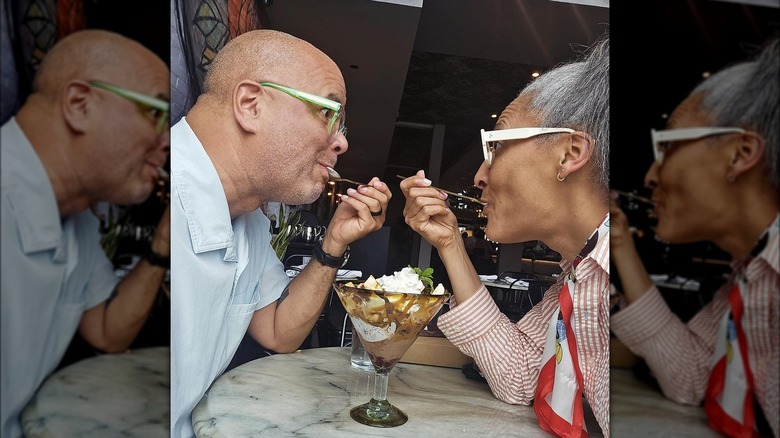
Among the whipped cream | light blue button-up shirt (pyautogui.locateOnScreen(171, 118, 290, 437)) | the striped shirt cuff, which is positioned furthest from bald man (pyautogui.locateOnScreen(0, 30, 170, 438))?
the striped shirt cuff

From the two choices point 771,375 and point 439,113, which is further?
point 439,113

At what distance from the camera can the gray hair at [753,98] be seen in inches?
41.0

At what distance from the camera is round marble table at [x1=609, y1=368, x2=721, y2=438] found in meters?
1.13

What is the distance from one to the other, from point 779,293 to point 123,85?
Result: 1385mm

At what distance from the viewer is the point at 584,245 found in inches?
56.1

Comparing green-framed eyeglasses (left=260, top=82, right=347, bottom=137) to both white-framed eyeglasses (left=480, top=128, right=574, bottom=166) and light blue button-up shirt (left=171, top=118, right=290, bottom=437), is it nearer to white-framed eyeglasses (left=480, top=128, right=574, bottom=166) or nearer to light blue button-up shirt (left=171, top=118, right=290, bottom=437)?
→ light blue button-up shirt (left=171, top=118, right=290, bottom=437)

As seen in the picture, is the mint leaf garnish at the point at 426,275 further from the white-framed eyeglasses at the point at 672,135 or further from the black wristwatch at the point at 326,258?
the white-framed eyeglasses at the point at 672,135

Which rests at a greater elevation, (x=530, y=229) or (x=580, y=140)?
(x=580, y=140)

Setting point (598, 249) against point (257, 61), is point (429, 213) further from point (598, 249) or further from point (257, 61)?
point (257, 61)

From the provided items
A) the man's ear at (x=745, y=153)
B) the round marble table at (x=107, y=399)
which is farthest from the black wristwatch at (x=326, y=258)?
the man's ear at (x=745, y=153)

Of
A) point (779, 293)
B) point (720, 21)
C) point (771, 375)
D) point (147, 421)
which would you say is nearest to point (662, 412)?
point (771, 375)

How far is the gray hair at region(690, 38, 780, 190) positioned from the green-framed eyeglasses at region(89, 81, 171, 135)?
3.76ft

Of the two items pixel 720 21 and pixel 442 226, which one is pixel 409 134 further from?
pixel 720 21

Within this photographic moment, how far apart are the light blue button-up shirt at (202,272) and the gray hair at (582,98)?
81cm
